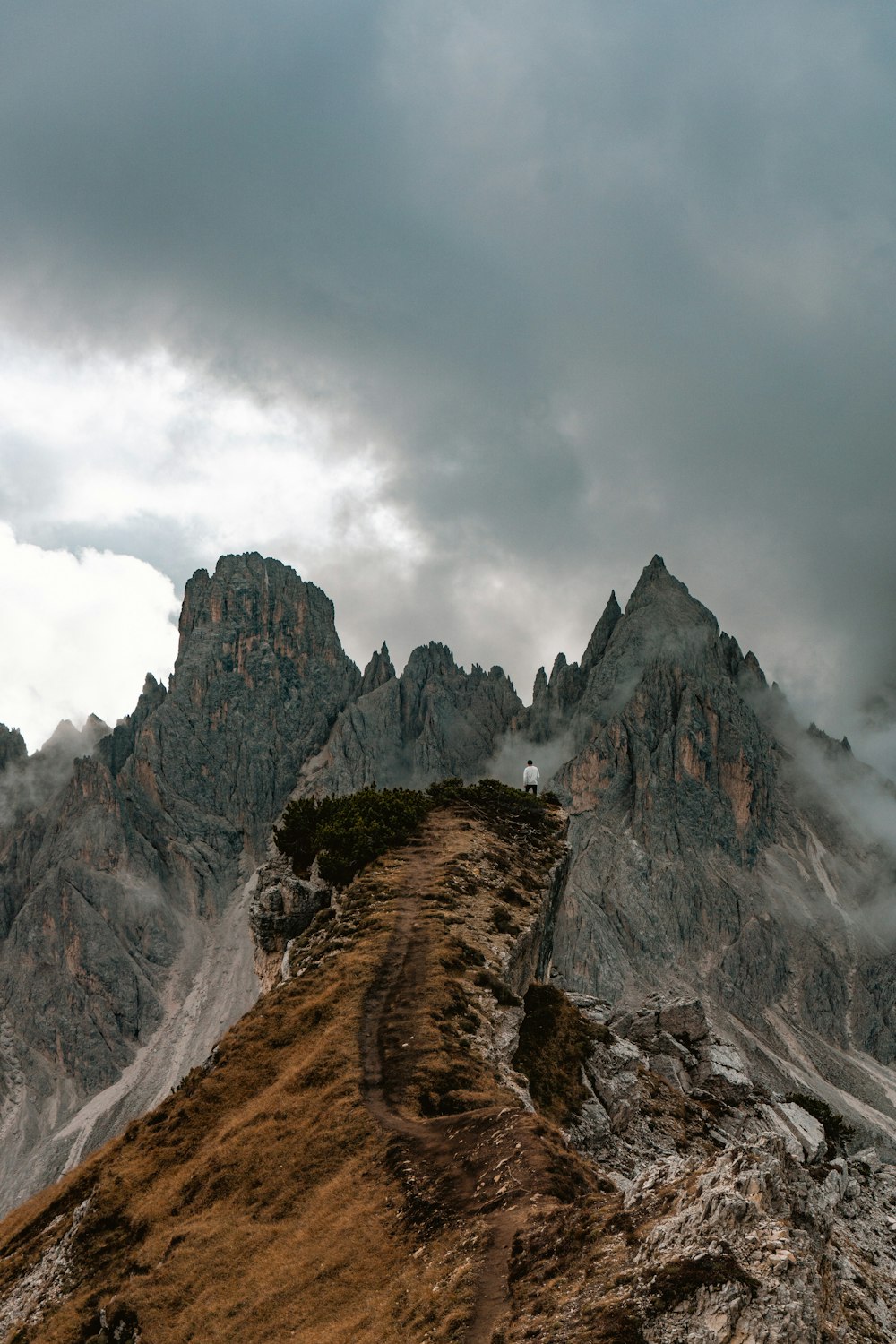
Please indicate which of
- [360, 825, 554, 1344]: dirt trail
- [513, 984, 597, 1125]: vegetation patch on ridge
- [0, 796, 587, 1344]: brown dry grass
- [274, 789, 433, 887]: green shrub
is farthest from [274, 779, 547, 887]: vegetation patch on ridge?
[360, 825, 554, 1344]: dirt trail

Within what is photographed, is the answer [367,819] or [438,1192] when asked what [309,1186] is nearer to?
[438,1192]

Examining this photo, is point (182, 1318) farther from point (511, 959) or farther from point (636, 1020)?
point (636, 1020)

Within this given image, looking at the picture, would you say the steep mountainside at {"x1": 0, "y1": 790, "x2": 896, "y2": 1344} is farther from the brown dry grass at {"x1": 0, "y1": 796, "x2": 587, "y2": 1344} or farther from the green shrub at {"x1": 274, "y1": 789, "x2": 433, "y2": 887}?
the green shrub at {"x1": 274, "y1": 789, "x2": 433, "y2": 887}

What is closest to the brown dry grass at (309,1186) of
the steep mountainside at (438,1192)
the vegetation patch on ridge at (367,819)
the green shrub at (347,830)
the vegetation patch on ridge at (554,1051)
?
the steep mountainside at (438,1192)

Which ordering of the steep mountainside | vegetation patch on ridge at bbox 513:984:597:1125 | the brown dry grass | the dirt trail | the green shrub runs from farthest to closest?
1. the green shrub
2. vegetation patch on ridge at bbox 513:984:597:1125
3. the brown dry grass
4. the dirt trail
5. the steep mountainside

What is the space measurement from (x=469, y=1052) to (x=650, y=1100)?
11.8 m

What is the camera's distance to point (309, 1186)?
819 inches

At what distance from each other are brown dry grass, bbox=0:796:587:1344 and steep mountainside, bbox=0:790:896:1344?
0.23 feet

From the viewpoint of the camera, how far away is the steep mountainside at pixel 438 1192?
44.6 feet

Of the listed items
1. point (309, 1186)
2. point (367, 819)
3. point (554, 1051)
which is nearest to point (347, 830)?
point (367, 819)

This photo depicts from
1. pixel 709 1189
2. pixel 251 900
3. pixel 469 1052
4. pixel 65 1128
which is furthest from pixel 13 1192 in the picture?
pixel 709 1189

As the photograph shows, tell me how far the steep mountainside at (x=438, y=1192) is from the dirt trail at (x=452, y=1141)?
0.22 feet

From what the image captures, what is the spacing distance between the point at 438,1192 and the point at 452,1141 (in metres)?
2.09

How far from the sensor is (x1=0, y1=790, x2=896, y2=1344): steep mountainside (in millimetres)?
13586
